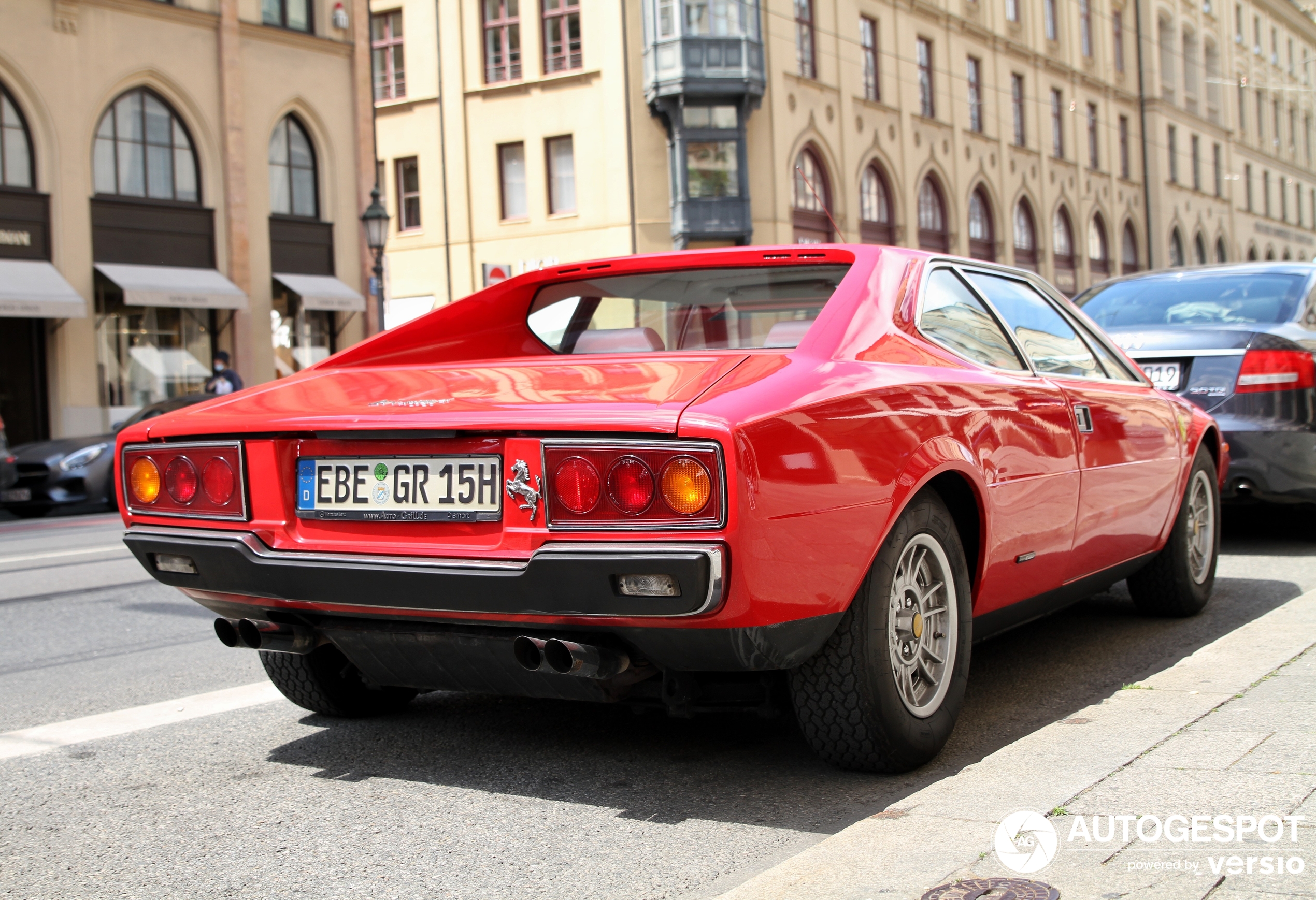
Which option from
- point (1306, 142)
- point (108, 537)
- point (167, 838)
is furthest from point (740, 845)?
point (1306, 142)

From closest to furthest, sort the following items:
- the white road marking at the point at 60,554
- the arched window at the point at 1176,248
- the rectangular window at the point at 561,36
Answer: the white road marking at the point at 60,554 < the rectangular window at the point at 561,36 < the arched window at the point at 1176,248

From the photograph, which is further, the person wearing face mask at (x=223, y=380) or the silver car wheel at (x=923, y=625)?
the person wearing face mask at (x=223, y=380)

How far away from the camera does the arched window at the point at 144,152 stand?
21734 millimetres

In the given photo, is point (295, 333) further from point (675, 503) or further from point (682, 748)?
point (675, 503)

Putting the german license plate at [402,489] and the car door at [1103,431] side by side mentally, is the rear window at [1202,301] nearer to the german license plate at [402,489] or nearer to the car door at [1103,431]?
the car door at [1103,431]

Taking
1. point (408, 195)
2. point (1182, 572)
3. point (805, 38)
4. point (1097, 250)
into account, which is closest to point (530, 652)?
point (1182, 572)

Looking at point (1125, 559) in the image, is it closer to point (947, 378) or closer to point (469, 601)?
point (947, 378)

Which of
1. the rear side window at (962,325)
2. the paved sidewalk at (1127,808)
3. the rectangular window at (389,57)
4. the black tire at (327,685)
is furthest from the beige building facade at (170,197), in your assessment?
the paved sidewalk at (1127,808)

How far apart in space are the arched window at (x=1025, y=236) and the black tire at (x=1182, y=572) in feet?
126

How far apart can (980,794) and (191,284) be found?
70.0 ft

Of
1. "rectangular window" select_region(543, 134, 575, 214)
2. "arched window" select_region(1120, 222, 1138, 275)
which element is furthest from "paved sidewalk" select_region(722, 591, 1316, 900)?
"arched window" select_region(1120, 222, 1138, 275)

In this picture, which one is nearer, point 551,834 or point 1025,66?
point 551,834

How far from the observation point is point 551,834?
306 centimetres

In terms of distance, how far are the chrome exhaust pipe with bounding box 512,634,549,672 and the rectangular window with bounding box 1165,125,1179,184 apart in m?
55.6
